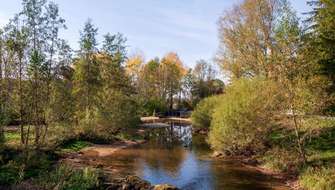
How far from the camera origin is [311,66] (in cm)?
2262

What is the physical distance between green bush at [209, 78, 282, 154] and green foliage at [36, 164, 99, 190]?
1299 centimetres

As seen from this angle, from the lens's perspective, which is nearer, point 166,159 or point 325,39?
point 325,39

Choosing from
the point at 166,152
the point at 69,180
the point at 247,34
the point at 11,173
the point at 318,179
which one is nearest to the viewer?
the point at 69,180

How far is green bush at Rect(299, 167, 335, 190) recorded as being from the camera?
18.7 metres

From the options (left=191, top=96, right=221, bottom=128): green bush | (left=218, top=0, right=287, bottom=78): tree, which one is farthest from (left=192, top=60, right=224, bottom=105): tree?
(left=218, top=0, right=287, bottom=78): tree

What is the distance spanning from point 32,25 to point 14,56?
2.39 m

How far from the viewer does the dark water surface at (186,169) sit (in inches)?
861

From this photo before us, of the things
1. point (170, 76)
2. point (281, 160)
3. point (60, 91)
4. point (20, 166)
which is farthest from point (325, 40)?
point (170, 76)

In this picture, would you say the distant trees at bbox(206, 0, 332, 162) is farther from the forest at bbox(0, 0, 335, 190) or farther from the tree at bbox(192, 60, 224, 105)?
the tree at bbox(192, 60, 224, 105)

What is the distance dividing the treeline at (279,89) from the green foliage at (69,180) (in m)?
11.8

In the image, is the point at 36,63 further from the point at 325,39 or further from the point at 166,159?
the point at 325,39

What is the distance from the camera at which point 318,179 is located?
1995 cm

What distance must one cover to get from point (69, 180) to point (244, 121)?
15.2m

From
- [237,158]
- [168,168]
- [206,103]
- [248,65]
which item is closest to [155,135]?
[206,103]
